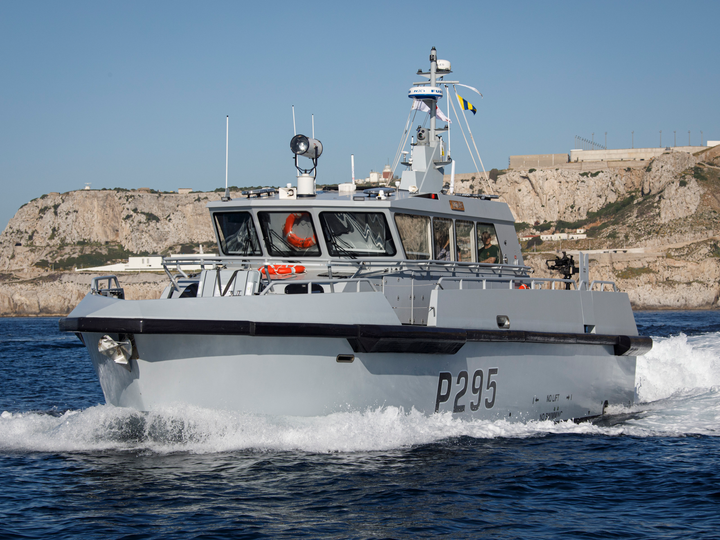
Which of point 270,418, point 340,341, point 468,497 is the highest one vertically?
point 340,341

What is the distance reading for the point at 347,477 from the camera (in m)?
6.90

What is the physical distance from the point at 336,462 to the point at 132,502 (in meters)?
2.01

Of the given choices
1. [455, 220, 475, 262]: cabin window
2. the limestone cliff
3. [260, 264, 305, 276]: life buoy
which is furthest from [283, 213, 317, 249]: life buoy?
the limestone cliff

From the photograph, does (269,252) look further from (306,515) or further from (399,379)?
(306,515)

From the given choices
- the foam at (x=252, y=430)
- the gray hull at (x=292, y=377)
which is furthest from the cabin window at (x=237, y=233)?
the foam at (x=252, y=430)

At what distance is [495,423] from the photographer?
29.9 ft

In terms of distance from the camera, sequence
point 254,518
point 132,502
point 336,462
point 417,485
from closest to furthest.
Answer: point 254,518
point 132,502
point 417,485
point 336,462

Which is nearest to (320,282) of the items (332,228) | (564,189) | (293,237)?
(332,228)

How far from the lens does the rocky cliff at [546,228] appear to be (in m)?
70.3

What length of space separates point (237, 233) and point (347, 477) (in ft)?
12.3

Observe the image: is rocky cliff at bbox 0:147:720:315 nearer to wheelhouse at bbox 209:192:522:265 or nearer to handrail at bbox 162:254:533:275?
handrail at bbox 162:254:533:275

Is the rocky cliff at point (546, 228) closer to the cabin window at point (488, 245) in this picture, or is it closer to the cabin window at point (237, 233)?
the cabin window at point (488, 245)

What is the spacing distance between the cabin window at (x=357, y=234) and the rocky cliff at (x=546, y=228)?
56.5 m

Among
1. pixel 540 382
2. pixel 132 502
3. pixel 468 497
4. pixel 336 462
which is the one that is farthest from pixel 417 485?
pixel 540 382
